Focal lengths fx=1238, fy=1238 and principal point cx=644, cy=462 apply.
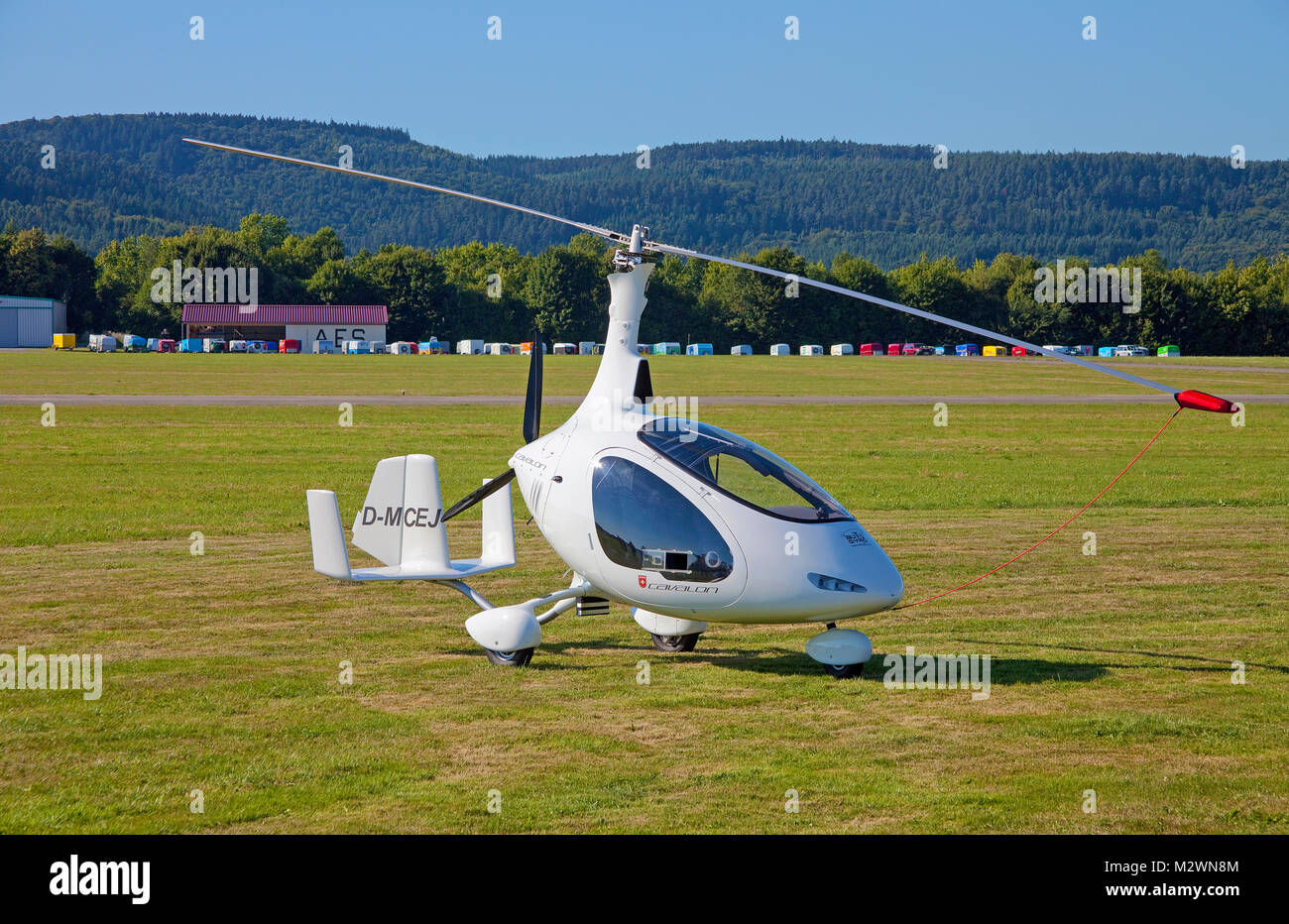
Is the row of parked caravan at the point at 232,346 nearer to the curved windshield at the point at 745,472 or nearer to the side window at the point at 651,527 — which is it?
the side window at the point at 651,527

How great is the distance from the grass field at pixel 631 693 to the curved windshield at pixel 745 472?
1697mm

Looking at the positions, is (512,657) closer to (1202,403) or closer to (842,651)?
(842,651)

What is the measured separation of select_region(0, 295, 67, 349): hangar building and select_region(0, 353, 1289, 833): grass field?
121021 millimetres

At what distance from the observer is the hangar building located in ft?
434

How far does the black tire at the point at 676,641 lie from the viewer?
41.4 feet

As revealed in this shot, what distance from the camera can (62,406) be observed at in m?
45.7

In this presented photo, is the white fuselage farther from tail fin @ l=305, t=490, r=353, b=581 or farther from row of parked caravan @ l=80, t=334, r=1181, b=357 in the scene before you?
row of parked caravan @ l=80, t=334, r=1181, b=357

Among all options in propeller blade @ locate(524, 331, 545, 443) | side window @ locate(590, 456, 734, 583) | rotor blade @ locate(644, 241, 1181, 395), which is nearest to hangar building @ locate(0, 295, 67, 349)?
propeller blade @ locate(524, 331, 545, 443)

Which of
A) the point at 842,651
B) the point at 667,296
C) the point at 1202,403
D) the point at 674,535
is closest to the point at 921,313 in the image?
the point at 1202,403

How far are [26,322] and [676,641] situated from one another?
13963cm

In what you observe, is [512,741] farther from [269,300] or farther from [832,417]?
[269,300]

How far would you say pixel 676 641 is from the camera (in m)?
12.7
